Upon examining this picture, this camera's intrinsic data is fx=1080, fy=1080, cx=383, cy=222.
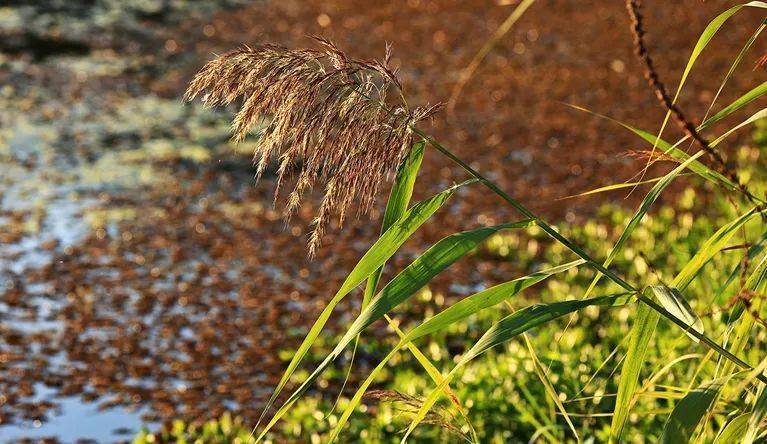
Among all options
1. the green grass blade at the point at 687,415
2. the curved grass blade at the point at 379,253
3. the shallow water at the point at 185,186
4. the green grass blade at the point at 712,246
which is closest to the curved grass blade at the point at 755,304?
the green grass blade at the point at 712,246

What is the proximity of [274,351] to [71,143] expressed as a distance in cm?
332

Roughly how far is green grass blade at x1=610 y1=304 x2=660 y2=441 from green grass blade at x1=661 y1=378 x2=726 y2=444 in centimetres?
11

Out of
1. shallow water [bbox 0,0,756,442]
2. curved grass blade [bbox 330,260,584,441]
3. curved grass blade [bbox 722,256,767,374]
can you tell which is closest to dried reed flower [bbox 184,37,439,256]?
curved grass blade [bbox 330,260,584,441]

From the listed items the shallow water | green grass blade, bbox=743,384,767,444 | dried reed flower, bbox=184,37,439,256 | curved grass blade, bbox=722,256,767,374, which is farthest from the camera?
the shallow water

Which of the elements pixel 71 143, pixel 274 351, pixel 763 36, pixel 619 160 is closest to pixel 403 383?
pixel 274 351

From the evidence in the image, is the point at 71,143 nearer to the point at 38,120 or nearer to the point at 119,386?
the point at 38,120

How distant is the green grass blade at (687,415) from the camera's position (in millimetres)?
1590

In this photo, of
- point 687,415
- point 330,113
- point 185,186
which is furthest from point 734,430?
point 185,186

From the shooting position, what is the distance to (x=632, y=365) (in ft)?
5.62

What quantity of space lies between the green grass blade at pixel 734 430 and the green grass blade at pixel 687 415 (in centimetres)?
10

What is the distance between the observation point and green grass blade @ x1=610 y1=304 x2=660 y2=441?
1.71 metres

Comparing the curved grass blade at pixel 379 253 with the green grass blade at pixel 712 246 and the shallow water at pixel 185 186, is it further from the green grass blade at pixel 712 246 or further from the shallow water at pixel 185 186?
the shallow water at pixel 185 186

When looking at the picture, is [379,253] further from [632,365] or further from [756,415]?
[756,415]

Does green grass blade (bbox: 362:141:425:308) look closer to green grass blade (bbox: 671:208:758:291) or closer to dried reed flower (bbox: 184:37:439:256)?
dried reed flower (bbox: 184:37:439:256)
